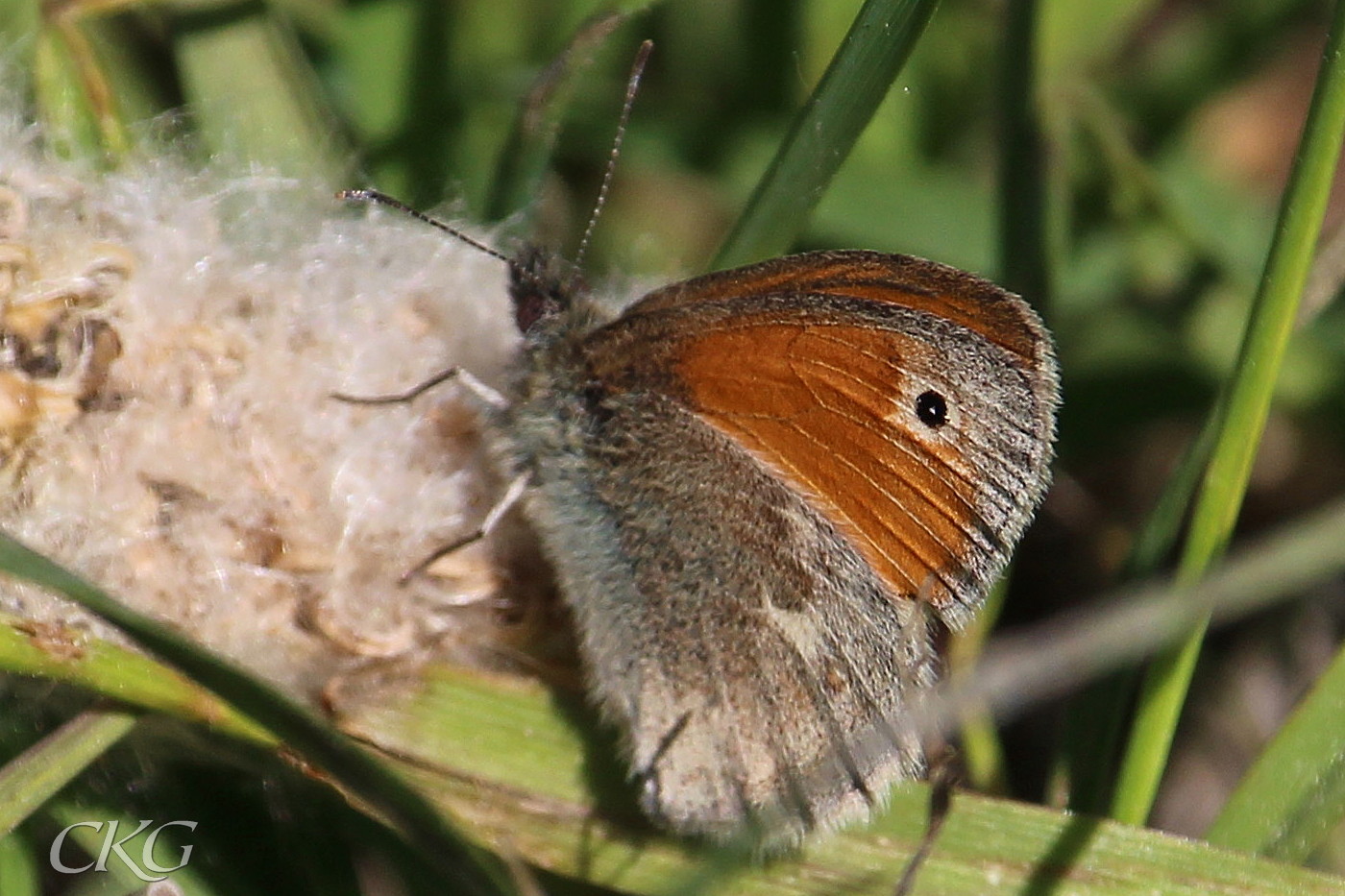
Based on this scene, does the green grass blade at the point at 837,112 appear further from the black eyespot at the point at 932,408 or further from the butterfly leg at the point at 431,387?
the butterfly leg at the point at 431,387

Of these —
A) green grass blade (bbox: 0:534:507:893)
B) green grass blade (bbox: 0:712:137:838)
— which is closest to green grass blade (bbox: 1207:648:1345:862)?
green grass blade (bbox: 0:534:507:893)

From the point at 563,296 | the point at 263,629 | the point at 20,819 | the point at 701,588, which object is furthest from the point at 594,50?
the point at 20,819

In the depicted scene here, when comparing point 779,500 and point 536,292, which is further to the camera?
point 536,292

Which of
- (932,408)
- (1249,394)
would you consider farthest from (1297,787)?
(932,408)

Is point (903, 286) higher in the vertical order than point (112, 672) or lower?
higher

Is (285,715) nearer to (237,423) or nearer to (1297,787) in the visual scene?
(237,423)

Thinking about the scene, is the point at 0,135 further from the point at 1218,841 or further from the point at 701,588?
the point at 1218,841

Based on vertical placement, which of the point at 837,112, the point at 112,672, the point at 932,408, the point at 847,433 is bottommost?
the point at 112,672
